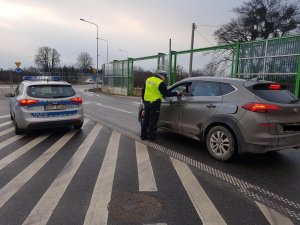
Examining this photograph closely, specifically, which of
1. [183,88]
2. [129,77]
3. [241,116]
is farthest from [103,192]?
[129,77]

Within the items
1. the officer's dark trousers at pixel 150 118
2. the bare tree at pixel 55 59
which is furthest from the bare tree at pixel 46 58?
the officer's dark trousers at pixel 150 118

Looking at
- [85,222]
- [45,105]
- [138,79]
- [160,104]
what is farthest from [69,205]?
[138,79]

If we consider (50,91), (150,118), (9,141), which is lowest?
(9,141)

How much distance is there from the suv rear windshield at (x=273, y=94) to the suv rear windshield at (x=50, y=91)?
5113 millimetres

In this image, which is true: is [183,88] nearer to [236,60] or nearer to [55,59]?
[236,60]

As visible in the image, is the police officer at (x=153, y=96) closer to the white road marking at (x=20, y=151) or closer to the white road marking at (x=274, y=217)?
the white road marking at (x=20, y=151)

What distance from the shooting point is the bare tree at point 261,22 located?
3933 centimetres

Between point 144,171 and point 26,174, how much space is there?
6.30 ft

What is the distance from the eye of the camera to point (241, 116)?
5562 millimetres

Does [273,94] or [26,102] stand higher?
[273,94]

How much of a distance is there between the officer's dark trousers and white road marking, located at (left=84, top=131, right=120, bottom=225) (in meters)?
1.22

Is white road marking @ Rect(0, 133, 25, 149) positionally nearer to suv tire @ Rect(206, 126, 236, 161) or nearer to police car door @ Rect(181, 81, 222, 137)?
police car door @ Rect(181, 81, 222, 137)

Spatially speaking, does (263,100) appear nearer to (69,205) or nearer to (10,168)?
(69,205)

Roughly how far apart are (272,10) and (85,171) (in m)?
40.8
